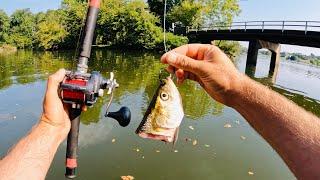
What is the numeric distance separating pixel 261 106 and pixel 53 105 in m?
1.11

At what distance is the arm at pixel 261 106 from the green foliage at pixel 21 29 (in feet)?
223

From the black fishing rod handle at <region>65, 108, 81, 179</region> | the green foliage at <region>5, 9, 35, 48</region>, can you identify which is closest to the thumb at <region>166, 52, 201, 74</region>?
the black fishing rod handle at <region>65, 108, 81, 179</region>

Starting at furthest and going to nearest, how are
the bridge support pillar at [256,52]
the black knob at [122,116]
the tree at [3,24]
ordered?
the tree at [3,24] < the bridge support pillar at [256,52] < the black knob at [122,116]

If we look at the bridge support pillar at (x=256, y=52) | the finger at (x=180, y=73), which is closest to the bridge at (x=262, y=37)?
the bridge support pillar at (x=256, y=52)

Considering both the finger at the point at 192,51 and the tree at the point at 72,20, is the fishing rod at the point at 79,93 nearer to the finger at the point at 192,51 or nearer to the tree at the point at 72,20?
the finger at the point at 192,51

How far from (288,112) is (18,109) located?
10783 mm

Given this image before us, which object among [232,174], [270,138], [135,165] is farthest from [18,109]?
[270,138]

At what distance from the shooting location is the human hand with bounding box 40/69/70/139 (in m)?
2.12

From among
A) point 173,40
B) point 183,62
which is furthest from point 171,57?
point 173,40

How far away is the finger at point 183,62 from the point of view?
221cm

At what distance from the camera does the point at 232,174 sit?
7605 millimetres

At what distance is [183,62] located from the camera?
225cm

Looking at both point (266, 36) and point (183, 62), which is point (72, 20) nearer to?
point (266, 36)

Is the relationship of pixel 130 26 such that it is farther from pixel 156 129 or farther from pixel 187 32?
pixel 156 129
